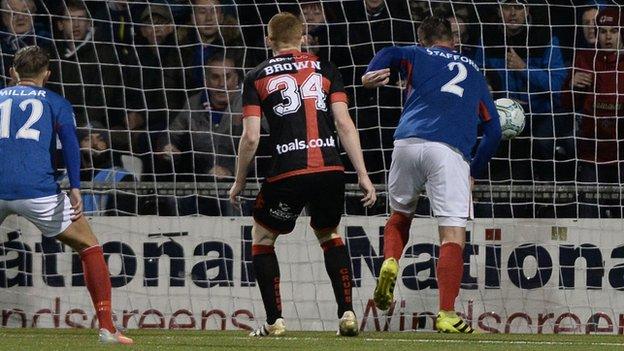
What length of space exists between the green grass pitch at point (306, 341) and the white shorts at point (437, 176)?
2.51 feet

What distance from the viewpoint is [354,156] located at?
335 inches

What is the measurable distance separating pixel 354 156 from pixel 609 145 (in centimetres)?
361

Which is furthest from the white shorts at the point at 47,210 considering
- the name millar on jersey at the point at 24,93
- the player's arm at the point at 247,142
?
the player's arm at the point at 247,142

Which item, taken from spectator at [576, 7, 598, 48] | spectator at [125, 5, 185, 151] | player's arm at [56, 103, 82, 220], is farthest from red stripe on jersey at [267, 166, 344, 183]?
spectator at [576, 7, 598, 48]

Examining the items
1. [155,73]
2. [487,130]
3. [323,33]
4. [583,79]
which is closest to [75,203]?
[487,130]

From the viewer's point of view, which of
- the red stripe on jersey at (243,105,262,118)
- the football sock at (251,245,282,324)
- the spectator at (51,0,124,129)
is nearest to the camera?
the red stripe on jersey at (243,105,262,118)

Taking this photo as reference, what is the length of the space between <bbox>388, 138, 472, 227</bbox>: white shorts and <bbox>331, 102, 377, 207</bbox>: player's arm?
623 millimetres

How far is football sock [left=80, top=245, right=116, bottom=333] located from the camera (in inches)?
327

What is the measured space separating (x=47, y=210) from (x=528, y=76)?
4669 mm

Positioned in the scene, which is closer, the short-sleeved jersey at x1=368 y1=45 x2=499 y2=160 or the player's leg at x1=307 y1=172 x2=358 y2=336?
the player's leg at x1=307 y1=172 x2=358 y2=336

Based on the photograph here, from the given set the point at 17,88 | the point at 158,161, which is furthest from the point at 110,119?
the point at 17,88

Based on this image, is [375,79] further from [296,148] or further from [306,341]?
[306,341]

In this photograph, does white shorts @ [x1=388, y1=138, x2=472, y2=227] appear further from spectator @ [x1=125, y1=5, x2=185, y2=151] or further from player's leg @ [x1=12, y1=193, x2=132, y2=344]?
spectator @ [x1=125, y1=5, x2=185, y2=151]

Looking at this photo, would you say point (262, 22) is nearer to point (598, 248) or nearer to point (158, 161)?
point (158, 161)
